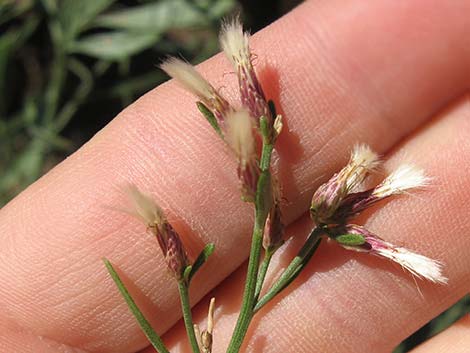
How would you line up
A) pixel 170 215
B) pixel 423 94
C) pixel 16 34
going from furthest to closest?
1. pixel 16 34
2. pixel 423 94
3. pixel 170 215

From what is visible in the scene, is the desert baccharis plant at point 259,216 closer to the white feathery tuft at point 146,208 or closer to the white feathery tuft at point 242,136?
the white feathery tuft at point 146,208

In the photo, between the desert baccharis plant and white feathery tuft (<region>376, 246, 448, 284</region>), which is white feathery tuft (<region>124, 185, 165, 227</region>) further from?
white feathery tuft (<region>376, 246, 448, 284</region>)

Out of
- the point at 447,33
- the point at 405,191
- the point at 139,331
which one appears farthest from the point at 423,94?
the point at 139,331

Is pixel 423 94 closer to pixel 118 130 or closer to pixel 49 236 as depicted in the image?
pixel 118 130

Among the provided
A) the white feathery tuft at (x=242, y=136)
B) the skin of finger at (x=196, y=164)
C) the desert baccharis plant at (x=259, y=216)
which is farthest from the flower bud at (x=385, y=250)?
the white feathery tuft at (x=242, y=136)

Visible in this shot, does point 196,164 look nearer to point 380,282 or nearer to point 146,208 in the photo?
point 146,208

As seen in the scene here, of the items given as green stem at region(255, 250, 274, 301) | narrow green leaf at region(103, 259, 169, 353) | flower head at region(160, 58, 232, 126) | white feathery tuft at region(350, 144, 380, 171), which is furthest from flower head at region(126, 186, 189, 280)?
white feathery tuft at region(350, 144, 380, 171)

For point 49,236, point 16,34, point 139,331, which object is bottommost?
point 139,331
